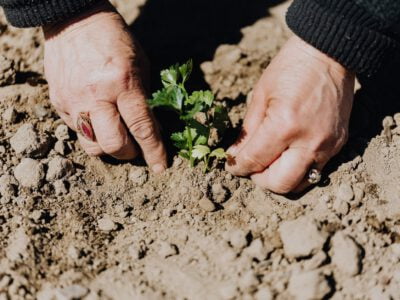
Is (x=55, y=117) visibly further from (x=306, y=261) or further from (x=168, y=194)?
(x=306, y=261)

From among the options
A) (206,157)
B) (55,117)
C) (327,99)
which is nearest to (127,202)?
(206,157)

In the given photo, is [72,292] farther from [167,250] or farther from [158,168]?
[158,168]

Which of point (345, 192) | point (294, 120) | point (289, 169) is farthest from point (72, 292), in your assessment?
point (345, 192)

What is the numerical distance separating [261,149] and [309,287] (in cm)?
67

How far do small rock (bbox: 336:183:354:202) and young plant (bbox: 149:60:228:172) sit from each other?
587mm

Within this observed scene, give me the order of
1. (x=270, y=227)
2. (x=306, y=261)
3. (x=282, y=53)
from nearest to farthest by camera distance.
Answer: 1. (x=306, y=261)
2. (x=270, y=227)
3. (x=282, y=53)

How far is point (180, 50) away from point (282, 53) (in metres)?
0.83

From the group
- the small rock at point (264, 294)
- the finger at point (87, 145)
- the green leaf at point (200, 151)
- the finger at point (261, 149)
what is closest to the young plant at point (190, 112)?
the green leaf at point (200, 151)

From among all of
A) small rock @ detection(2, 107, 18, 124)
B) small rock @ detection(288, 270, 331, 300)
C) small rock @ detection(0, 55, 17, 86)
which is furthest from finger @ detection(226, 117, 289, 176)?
small rock @ detection(0, 55, 17, 86)

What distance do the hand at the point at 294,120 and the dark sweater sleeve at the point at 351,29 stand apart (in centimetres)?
8

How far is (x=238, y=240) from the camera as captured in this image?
233 cm

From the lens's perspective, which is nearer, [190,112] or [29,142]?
[190,112]

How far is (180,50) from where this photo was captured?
3244mm

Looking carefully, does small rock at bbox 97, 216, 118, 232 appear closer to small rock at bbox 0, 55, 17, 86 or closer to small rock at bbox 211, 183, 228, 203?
small rock at bbox 211, 183, 228, 203
